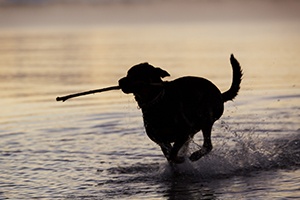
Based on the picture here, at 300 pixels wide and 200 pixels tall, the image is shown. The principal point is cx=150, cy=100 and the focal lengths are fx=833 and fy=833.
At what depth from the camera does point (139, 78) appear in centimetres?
934

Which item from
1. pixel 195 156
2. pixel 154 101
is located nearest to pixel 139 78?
pixel 154 101

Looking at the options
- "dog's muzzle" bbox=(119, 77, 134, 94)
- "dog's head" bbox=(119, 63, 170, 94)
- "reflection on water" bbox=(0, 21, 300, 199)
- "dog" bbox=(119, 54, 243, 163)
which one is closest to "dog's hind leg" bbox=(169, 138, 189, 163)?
"dog" bbox=(119, 54, 243, 163)

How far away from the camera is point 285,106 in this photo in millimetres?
14438

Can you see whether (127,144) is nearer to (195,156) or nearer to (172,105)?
(195,156)

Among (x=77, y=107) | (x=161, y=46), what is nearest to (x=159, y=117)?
(x=77, y=107)

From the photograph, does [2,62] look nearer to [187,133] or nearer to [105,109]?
[105,109]

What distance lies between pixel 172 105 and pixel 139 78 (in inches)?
24.2

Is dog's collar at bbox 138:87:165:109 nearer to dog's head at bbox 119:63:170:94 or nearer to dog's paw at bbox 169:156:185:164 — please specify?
dog's head at bbox 119:63:170:94

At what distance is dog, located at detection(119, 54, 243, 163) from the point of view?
940 centimetres

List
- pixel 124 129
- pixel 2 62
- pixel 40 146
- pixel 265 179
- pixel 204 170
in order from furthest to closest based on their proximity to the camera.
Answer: pixel 2 62 → pixel 124 129 → pixel 40 146 → pixel 204 170 → pixel 265 179

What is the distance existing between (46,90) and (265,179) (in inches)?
363

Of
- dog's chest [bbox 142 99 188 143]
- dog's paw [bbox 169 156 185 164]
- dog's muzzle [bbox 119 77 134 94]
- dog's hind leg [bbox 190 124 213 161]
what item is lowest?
dog's paw [bbox 169 156 185 164]

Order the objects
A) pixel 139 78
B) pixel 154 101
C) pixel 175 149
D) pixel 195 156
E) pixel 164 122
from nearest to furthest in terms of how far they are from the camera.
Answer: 1. pixel 139 78
2. pixel 154 101
3. pixel 164 122
4. pixel 175 149
5. pixel 195 156

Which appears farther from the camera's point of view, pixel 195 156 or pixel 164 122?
pixel 195 156
